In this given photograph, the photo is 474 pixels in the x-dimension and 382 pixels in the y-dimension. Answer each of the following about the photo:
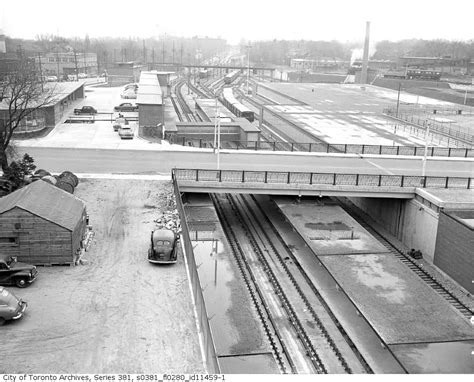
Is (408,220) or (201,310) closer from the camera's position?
(201,310)

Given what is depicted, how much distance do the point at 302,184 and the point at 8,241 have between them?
14709 millimetres

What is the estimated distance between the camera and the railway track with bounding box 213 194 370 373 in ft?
53.7

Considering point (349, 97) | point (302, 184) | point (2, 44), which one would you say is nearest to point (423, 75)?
point (349, 97)

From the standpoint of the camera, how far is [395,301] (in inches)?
747

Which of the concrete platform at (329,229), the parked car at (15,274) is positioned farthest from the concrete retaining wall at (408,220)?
the parked car at (15,274)

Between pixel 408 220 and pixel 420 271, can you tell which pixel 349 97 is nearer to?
pixel 408 220

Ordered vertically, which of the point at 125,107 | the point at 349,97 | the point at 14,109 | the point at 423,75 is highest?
the point at 423,75

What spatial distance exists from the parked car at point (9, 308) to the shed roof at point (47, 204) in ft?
12.5

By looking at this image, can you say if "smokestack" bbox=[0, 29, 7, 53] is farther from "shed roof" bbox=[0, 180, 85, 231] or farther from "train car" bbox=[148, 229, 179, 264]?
"train car" bbox=[148, 229, 179, 264]

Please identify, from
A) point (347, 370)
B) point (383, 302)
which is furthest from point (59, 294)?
point (383, 302)

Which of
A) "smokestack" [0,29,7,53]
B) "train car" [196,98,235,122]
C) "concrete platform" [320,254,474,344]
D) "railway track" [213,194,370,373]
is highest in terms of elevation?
"smokestack" [0,29,7,53]

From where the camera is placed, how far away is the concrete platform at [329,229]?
23.5 m

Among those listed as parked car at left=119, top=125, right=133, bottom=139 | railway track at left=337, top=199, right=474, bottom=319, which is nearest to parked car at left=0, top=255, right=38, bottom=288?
railway track at left=337, top=199, right=474, bottom=319

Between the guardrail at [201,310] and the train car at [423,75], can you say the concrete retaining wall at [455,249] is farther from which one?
the train car at [423,75]
